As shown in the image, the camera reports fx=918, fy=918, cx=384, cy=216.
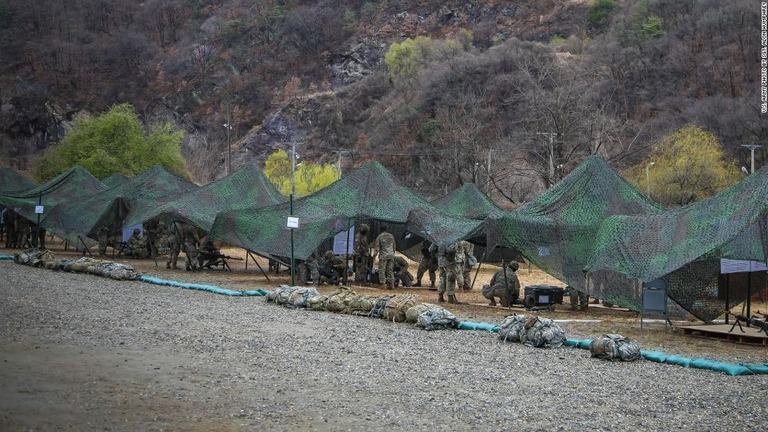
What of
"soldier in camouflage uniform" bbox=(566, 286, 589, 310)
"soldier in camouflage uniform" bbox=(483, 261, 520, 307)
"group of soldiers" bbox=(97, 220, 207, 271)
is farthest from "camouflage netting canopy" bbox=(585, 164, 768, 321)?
"group of soldiers" bbox=(97, 220, 207, 271)

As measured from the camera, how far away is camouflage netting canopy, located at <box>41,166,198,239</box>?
1291 inches

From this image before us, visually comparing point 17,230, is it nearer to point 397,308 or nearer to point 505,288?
point 505,288

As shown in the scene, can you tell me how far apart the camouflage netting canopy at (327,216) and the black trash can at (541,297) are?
4749 mm

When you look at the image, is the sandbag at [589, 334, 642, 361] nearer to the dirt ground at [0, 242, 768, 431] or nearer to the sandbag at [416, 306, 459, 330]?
the dirt ground at [0, 242, 768, 431]

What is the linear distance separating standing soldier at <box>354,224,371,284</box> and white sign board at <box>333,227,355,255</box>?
0.17m

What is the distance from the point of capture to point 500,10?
122000mm

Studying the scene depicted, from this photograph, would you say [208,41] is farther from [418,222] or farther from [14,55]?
[418,222]

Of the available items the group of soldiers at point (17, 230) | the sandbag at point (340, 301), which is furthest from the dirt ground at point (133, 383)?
the group of soldiers at point (17, 230)

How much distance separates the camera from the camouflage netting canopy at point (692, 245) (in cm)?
1544

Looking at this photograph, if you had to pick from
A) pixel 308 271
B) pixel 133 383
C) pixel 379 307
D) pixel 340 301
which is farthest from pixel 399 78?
pixel 133 383

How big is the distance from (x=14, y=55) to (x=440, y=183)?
151ft

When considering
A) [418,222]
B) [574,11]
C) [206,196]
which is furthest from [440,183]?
[574,11]

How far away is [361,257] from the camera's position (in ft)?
84.5

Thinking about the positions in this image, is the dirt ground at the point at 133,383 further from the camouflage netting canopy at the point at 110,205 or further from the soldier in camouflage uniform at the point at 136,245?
the soldier in camouflage uniform at the point at 136,245
